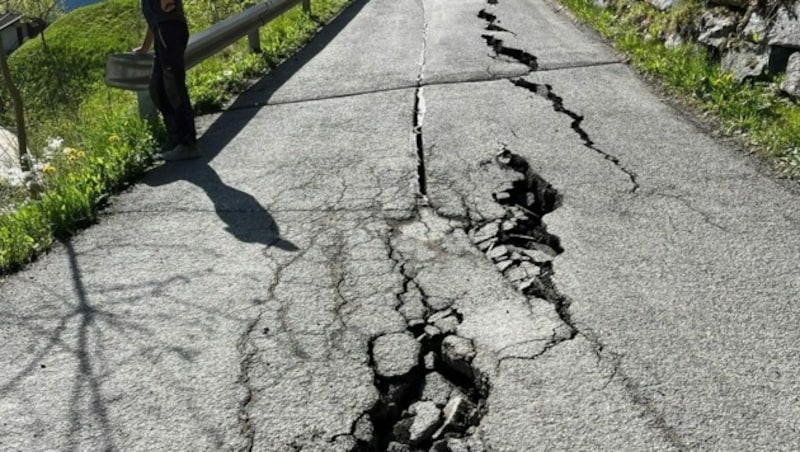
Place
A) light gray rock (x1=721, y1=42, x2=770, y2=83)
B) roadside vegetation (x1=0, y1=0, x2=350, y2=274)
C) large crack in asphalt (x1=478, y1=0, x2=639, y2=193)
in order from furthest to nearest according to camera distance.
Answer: light gray rock (x1=721, y1=42, x2=770, y2=83) < large crack in asphalt (x1=478, y1=0, x2=639, y2=193) < roadside vegetation (x1=0, y1=0, x2=350, y2=274)

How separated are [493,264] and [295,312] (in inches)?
44.4

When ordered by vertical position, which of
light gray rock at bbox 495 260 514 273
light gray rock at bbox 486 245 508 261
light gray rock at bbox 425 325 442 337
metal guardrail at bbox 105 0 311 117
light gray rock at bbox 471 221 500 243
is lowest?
light gray rock at bbox 471 221 500 243

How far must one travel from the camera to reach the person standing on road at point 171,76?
19.1 feet

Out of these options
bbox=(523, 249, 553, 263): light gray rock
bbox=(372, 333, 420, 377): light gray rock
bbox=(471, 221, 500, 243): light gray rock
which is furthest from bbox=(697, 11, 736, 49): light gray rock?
bbox=(372, 333, 420, 377): light gray rock

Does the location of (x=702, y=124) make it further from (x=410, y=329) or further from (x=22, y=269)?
(x=22, y=269)

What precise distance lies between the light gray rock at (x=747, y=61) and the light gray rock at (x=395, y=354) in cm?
484

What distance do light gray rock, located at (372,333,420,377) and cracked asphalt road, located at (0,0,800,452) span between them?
0.5 inches

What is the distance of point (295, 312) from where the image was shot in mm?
3654

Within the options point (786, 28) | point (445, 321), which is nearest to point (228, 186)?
point (445, 321)

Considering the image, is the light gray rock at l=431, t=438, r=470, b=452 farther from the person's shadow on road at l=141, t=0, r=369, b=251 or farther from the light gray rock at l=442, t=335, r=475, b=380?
the person's shadow on road at l=141, t=0, r=369, b=251

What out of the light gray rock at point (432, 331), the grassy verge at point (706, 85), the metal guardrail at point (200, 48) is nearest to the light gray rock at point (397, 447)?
the light gray rock at point (432, 331)

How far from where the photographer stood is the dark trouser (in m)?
5.91

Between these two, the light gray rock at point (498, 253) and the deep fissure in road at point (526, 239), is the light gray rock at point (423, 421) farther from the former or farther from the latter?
the light gray rock at point (498, 253)

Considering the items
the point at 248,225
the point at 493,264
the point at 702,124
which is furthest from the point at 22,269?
the point at 702,124
